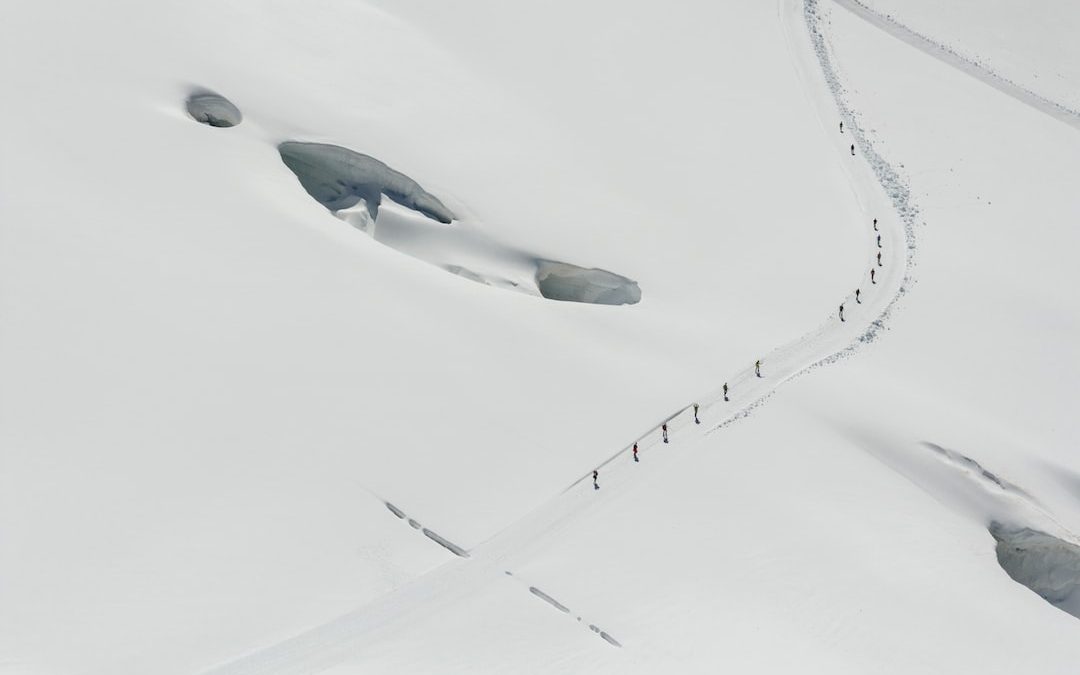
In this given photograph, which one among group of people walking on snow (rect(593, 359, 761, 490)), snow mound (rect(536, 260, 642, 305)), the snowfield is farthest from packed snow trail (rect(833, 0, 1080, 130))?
group of people walking on snow (rect(593, 359, 761, 490))

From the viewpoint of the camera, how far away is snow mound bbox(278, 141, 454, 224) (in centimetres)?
5212

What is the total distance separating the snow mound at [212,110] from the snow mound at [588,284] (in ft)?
43.3

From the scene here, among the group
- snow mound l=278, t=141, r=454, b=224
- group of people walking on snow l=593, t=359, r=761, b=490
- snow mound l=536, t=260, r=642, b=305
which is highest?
snow mound l=278, t=141, r=454, b=224

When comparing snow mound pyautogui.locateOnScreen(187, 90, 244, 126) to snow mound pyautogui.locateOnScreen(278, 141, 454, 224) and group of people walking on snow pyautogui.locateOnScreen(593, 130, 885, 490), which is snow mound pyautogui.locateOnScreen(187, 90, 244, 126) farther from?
group of people walking on snow pyautogui.locateOnScreen(593, 130, 885, 490)

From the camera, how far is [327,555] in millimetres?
36438

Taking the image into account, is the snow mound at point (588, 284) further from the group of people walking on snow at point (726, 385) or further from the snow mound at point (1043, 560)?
the snow mound at point (1043, 560)

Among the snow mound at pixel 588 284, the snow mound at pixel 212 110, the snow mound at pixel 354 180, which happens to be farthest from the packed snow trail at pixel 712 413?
the snow mound at pixel 212 110

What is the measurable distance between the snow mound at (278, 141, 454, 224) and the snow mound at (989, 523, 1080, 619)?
23.6 meters

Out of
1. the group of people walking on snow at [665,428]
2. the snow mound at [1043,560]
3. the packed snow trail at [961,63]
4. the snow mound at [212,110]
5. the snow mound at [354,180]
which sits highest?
the packed snow trail at [961,63]

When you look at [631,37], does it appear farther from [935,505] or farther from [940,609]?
[940,609]

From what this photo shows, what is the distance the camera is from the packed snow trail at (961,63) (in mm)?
74562

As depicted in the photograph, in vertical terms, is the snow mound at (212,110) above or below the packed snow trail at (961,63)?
below

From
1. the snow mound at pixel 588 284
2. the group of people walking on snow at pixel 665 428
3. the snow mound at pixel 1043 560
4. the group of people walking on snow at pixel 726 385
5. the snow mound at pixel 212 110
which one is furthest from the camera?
the snow mound at pixel 212 110

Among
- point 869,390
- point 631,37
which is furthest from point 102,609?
point 631,37
